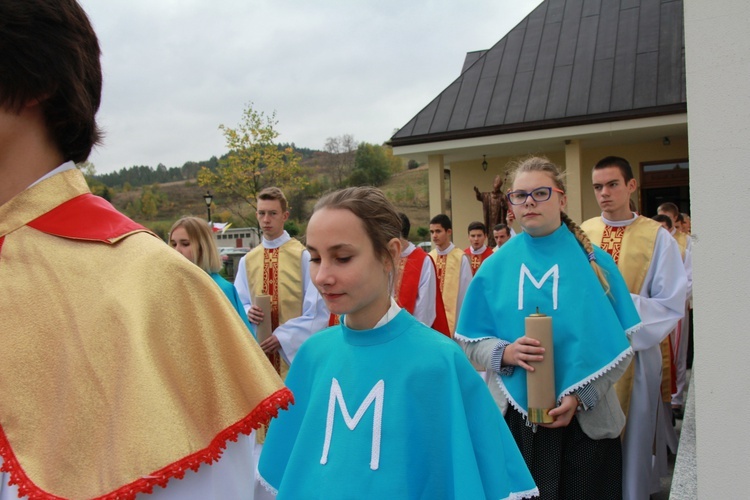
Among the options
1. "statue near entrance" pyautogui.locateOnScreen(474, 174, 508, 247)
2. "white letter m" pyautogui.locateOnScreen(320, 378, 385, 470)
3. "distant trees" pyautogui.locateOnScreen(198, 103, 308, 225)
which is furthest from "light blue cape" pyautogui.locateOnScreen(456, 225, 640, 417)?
"distant trees" pyautogui.locateOnScreen(198, 103, 308, 225)

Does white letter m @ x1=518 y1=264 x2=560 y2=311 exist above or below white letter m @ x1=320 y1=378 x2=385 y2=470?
above

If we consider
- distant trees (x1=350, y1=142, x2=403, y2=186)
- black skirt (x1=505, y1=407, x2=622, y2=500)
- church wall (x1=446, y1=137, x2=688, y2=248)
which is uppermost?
distant trees (x1=350, y1=142, x2=403, y2=186)

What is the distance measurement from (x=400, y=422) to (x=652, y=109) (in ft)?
42.4

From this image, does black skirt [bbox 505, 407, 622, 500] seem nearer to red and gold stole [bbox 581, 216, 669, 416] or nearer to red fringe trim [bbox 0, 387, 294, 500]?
red and gold stole [bbox 581, 216, 669, 416]

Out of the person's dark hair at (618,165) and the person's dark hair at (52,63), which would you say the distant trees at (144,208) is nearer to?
the person's dark hair at (618,165)

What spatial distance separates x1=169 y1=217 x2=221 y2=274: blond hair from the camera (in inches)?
214

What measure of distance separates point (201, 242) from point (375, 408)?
3786mm

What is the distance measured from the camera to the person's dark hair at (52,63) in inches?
49.1

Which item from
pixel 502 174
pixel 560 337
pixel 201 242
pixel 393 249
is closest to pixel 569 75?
pixel 502 174

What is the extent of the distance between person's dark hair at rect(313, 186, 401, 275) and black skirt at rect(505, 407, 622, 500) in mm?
1517

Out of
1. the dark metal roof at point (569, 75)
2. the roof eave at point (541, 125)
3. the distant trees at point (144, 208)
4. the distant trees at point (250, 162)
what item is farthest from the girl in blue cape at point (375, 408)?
the distant trees at point (144, 208)

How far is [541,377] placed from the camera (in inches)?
116

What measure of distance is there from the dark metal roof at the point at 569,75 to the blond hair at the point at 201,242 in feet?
33.9

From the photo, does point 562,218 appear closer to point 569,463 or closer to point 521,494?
point 569,463
